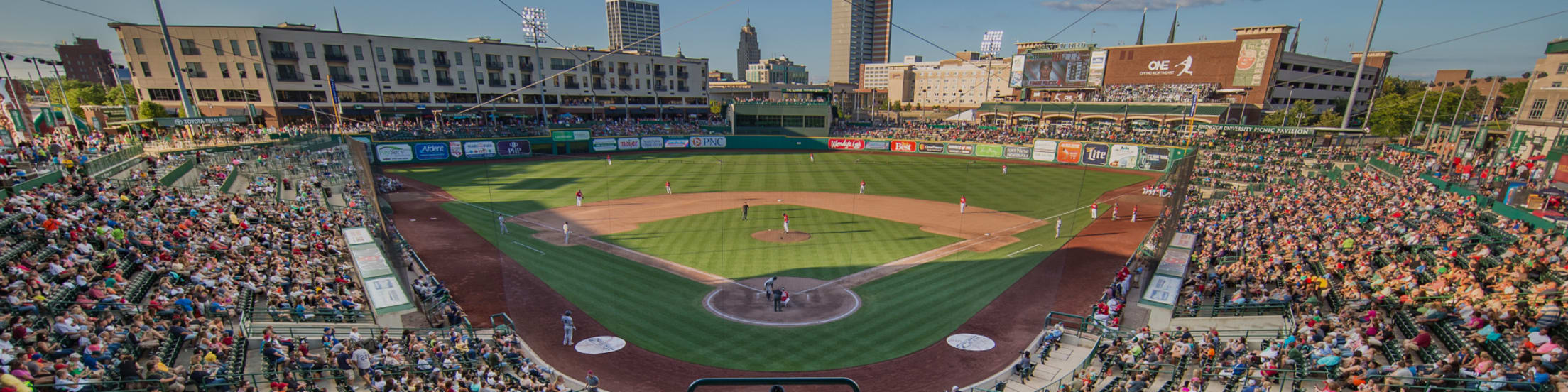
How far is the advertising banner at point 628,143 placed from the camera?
67.1 meters

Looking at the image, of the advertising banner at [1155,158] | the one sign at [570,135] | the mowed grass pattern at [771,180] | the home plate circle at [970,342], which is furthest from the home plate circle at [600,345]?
the advertising banner at [1155,158]

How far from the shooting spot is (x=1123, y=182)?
48.6 m

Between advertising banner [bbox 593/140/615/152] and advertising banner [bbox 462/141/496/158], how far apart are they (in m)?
10.1

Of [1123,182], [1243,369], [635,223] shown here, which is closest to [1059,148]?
[1123,182]

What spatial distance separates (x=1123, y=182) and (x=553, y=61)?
220 ft

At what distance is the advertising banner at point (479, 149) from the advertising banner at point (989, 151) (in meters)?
50.0

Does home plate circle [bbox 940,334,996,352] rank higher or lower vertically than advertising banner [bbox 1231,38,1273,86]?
lower

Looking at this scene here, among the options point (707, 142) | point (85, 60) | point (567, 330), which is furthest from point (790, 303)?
point (85, 60)

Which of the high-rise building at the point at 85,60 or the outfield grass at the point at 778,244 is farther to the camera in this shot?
the high-rise building at the point at 85,60

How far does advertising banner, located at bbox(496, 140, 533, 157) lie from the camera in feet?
197

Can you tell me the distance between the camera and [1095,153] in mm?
57688

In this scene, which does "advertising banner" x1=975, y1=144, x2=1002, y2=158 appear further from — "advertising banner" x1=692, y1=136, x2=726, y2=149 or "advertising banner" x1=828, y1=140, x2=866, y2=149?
"advertising banner" x1=692, y1=136, x2=726, y2=149

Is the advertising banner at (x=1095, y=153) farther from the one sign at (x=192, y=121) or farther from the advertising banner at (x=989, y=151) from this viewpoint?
the one sign at (x=192, y=121)

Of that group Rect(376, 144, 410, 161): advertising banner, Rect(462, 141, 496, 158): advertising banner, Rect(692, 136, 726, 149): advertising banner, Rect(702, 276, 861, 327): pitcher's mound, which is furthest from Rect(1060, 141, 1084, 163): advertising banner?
Rect(376, 144, 410, 161): advertising banner
